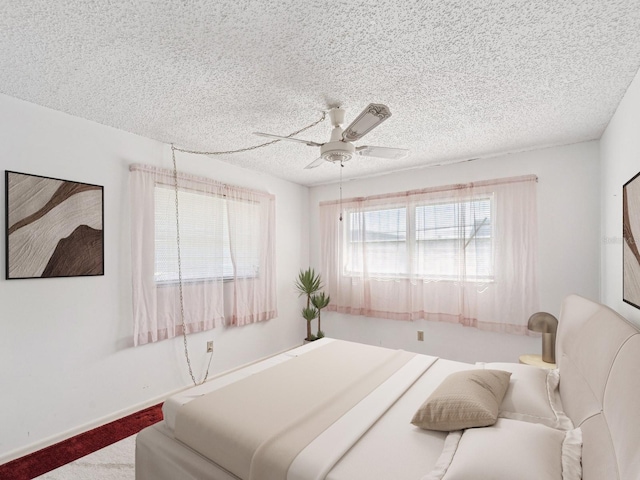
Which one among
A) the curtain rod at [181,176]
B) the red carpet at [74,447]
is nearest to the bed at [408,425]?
the red carpet at [74,447]

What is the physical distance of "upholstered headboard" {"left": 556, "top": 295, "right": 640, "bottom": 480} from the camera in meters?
0.90

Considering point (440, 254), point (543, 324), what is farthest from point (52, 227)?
point (543, 324)

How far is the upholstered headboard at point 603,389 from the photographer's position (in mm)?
903

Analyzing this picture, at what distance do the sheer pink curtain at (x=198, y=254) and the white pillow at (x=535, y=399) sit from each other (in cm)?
285

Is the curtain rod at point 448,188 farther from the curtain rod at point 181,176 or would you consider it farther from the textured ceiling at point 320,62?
the curtain rod at point 181,176

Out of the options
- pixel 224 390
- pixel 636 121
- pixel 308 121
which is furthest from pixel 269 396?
pixel 636 121

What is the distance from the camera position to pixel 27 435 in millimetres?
2273

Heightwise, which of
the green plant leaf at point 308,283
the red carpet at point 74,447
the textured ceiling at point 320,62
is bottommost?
the red carpet at point 74,447

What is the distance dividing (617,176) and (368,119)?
79.1 inches

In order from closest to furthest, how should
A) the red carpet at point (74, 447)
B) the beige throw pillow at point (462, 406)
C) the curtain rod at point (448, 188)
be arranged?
the beige throw pillow at point (462, 406) → the red carpet at point (74, 447) → the curtain rod at point (448, 188)

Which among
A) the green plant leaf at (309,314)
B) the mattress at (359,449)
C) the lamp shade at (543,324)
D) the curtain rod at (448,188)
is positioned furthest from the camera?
the green plant leaf at (309,314)

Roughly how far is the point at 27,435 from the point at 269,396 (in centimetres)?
191

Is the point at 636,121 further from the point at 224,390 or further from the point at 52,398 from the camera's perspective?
the point at 52,398

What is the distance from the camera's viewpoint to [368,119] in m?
1.83
